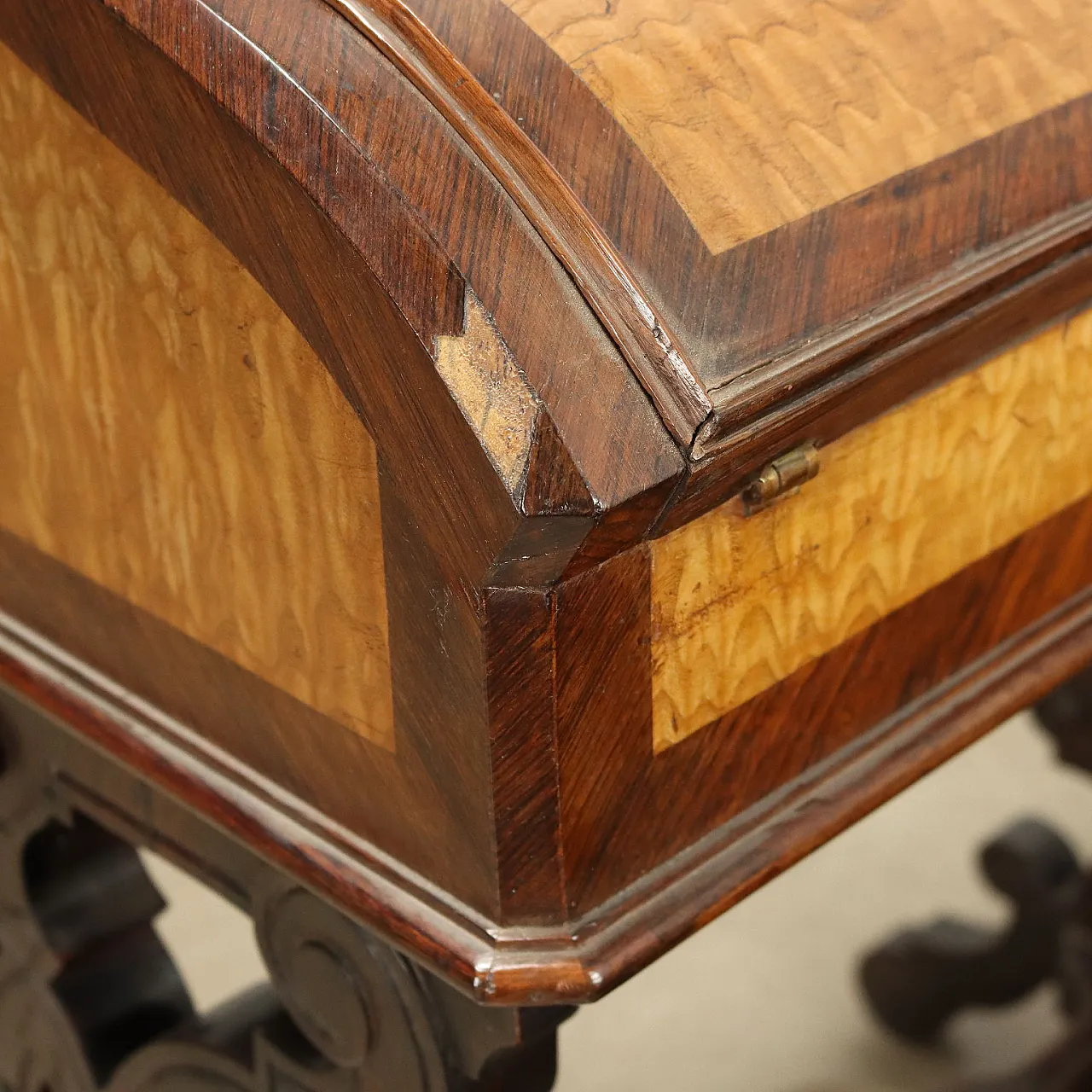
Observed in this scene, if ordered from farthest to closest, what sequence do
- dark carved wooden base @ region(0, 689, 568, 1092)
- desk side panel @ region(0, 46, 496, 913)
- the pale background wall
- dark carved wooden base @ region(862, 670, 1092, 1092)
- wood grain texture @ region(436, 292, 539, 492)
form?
1. the pale background wall
2. dark carved wooden base @ region(862, 670, 1092, 1092)
3. dark carved wooden base @ region(0, 689, 568, 1092)
4. desk side panel @ region(0, 46, 496, 913)
5. wood grain texture @ region(436, 292, 539, 492)

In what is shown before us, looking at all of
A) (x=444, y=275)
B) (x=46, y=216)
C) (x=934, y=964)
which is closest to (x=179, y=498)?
(x=46, y=216)

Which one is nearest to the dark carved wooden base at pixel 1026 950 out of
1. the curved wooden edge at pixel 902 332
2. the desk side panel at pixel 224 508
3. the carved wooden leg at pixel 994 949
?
the carved wooden leg at pixel 994 949

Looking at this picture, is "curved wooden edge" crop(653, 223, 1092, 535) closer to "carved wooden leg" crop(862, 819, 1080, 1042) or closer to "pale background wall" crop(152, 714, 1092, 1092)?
"carved wooden leg" crop(862, 819, 1080, 1042)

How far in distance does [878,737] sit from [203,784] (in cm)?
40

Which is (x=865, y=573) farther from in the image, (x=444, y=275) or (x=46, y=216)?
(x=46, y=216)

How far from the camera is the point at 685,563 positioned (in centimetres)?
81

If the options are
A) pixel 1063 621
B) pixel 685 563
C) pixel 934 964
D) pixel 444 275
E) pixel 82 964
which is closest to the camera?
pixel 444 275

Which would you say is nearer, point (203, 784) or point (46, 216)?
point (46, 216)

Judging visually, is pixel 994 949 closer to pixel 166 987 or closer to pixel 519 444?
pixel 166 987

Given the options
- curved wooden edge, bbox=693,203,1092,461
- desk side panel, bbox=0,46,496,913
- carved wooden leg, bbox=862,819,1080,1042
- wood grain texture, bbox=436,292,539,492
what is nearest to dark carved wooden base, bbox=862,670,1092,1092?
carved wooden leg, bbox=862,819,1080,1042

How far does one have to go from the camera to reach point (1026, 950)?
202 centimetres

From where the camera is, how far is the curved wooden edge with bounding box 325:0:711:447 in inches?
28.2

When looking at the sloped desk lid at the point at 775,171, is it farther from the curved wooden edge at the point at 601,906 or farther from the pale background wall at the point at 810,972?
the pale background wall at the point at 810,972

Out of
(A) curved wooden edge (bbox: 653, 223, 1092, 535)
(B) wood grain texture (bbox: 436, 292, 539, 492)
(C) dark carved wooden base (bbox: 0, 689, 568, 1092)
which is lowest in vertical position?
(C) dark carved wooden base (bbox: 0, 689, 568, 1092)
